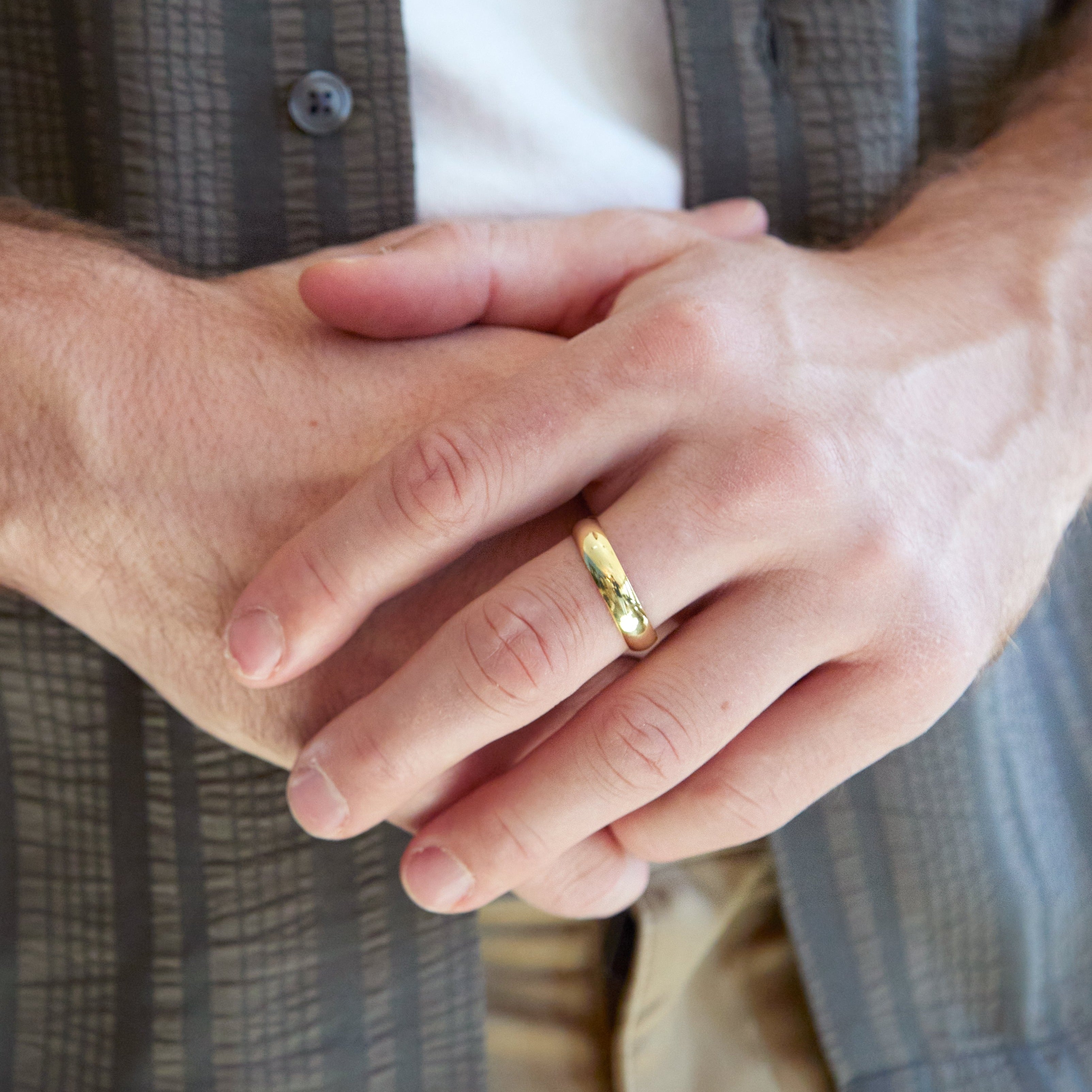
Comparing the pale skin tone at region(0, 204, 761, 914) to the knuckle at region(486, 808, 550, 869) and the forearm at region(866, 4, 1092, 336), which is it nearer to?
the knuckle at region(486, 808, 550, 869)

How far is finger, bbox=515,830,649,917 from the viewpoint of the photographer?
0.65 m

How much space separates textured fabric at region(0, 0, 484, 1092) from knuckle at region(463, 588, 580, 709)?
296mm

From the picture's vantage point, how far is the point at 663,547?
532 mm

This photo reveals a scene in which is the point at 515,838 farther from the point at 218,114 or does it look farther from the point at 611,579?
the point at 218,114

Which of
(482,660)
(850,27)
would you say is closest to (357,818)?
(482,660)

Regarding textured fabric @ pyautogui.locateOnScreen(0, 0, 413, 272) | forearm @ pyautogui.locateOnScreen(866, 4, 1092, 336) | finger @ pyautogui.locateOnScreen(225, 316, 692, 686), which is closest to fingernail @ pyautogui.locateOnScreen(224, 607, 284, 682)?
finger @ pyautogui.locateOnScreen(225, 316, 692, 686)

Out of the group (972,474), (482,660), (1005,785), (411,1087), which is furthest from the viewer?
(1005,785)

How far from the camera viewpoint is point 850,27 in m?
0.79

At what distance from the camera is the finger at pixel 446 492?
0.52m

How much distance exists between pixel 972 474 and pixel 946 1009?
554 millimetres

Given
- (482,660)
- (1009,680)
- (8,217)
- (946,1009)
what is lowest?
(946,1009)

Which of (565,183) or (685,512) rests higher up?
(565,183)

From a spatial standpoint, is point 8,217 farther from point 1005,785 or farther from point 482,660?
point 1005,785

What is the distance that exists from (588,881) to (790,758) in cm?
18
